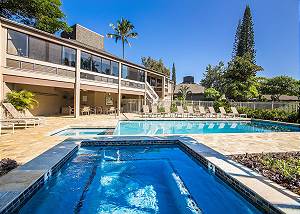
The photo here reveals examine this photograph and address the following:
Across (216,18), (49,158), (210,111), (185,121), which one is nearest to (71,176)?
(49,158)

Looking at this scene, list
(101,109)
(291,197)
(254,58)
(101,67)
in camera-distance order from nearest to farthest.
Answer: (291,197), (101,67), (101,109), (254,58)

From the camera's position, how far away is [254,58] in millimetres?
45531

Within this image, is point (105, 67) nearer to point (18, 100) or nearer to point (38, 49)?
point (38, 49)

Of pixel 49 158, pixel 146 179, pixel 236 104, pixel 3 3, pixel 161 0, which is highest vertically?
pixel 3 3

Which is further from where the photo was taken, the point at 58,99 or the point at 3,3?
the point at 3,3

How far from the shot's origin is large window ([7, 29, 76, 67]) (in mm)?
13221

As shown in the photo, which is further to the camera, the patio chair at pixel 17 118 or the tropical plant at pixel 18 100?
the tropical plant at pixel 18 100

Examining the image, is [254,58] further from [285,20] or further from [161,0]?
Result: [161,0]

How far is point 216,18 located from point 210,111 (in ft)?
33.4

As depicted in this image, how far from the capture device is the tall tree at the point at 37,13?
26.6 metres

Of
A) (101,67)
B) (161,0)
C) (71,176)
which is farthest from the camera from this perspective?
(101,67)

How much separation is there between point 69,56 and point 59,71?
173 centimetres

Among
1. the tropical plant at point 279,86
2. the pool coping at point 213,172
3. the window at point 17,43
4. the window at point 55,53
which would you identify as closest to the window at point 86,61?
the window at point 55,53

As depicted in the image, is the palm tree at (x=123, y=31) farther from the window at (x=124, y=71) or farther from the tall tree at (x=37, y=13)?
the window at (x=124, y=71)
